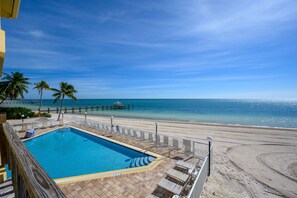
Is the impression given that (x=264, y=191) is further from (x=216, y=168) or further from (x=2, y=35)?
(x=2, y=35)

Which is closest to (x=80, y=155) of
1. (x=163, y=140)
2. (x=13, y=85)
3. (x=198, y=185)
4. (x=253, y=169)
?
(x=163, y=140)

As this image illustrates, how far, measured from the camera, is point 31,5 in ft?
27.2

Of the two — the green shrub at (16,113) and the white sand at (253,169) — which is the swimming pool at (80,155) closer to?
the white sand at (253,169)

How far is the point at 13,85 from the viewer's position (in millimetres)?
24172

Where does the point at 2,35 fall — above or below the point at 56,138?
above

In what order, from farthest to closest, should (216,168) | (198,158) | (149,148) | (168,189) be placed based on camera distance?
(149,148), (198,158), (216,168), (168,189)

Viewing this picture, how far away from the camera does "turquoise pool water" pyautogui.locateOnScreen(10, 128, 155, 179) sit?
8.36 meters

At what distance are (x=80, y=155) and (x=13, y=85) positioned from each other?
22.5m

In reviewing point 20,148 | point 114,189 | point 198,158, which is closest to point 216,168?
point 198,158

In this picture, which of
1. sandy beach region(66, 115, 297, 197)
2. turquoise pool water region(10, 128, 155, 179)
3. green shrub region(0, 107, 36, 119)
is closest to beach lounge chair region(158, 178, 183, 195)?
sandy beach region(66, 115, 297, 197)

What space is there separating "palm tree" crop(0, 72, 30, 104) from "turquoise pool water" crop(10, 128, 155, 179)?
1596 cm

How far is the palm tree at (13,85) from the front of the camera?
2397 centimetres

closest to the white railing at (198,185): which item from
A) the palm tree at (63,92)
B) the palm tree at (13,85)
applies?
the palm tree at (63,92)

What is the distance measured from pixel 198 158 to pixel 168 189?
3.81m
